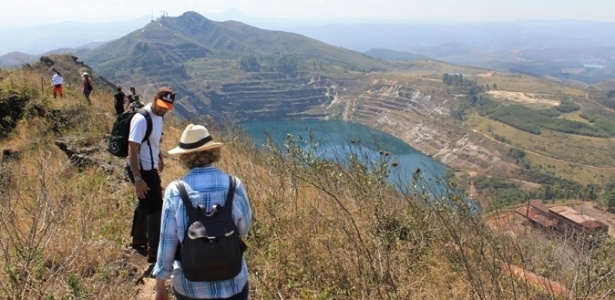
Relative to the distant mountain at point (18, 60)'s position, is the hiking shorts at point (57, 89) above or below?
below

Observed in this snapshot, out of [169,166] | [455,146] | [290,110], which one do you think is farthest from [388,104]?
[169,166]

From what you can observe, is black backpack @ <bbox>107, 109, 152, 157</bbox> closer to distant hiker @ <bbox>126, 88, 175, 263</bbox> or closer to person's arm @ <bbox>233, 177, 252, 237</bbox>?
distant hiker @ <bbox>126, 88, 175, 263</bbox>

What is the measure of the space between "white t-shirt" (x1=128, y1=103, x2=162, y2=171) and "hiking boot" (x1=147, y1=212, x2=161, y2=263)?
1.31 ft

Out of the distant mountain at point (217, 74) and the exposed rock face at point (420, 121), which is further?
the distant mountain at point (217, 74)

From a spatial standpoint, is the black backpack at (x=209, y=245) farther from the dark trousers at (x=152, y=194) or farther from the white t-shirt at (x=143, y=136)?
the dark trousers at (x=152, y=194)

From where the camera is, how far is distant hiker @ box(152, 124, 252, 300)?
181 centimetres

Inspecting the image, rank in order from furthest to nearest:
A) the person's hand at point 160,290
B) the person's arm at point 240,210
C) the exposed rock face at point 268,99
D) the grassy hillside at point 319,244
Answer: the exposed rock face at point 268,99, the grassy hillside at point 319,244, the person's hand at point 160,290, the person's arm at point 240,210

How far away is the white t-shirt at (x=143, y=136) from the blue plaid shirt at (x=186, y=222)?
4.72 ft

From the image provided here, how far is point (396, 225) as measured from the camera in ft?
13.0

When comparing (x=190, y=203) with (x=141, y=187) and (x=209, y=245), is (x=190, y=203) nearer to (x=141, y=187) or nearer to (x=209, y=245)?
(x=209, y=245)

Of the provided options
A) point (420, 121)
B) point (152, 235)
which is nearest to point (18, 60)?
point (152, 235)

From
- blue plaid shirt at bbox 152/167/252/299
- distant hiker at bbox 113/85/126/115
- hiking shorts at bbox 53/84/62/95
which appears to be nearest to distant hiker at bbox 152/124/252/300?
blue plaid shirt at bbox 152/167/252/299

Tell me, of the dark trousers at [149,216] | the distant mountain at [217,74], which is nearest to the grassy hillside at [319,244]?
the dark trousers at [149,216]

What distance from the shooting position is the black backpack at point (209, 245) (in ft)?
5.71
